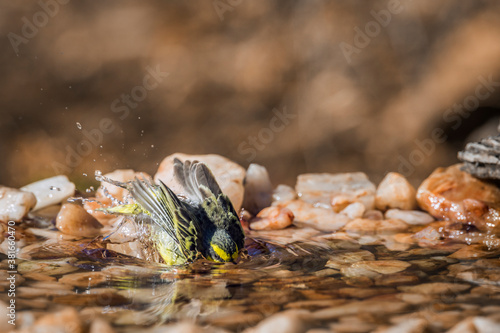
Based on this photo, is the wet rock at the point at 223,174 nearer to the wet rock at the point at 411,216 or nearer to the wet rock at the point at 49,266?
the wet rock at the point at 411,216

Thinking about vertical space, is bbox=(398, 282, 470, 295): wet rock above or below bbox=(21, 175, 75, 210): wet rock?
below

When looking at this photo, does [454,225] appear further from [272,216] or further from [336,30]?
[336,30]

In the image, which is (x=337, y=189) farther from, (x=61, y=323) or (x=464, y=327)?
(x=61, y=323)

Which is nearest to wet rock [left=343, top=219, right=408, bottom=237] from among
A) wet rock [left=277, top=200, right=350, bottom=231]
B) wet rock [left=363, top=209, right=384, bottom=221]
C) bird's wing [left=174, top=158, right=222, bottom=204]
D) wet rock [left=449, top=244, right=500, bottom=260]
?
wet rock [left=277, top=200, right=350, bottom=231]

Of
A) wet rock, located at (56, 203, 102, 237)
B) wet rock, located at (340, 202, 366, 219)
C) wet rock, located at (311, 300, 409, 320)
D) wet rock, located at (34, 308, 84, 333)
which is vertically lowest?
wet rock, located at (311, 300, 409, 320)

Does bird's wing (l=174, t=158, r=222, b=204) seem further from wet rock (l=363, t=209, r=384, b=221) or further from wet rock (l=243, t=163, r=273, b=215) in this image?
wet rock (l=363, t=209, r=384, b=221)

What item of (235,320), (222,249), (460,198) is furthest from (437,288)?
(460,198)

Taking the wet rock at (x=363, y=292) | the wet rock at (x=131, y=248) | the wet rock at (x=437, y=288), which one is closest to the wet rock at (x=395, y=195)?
the wet rock at (x=437, y=288)
